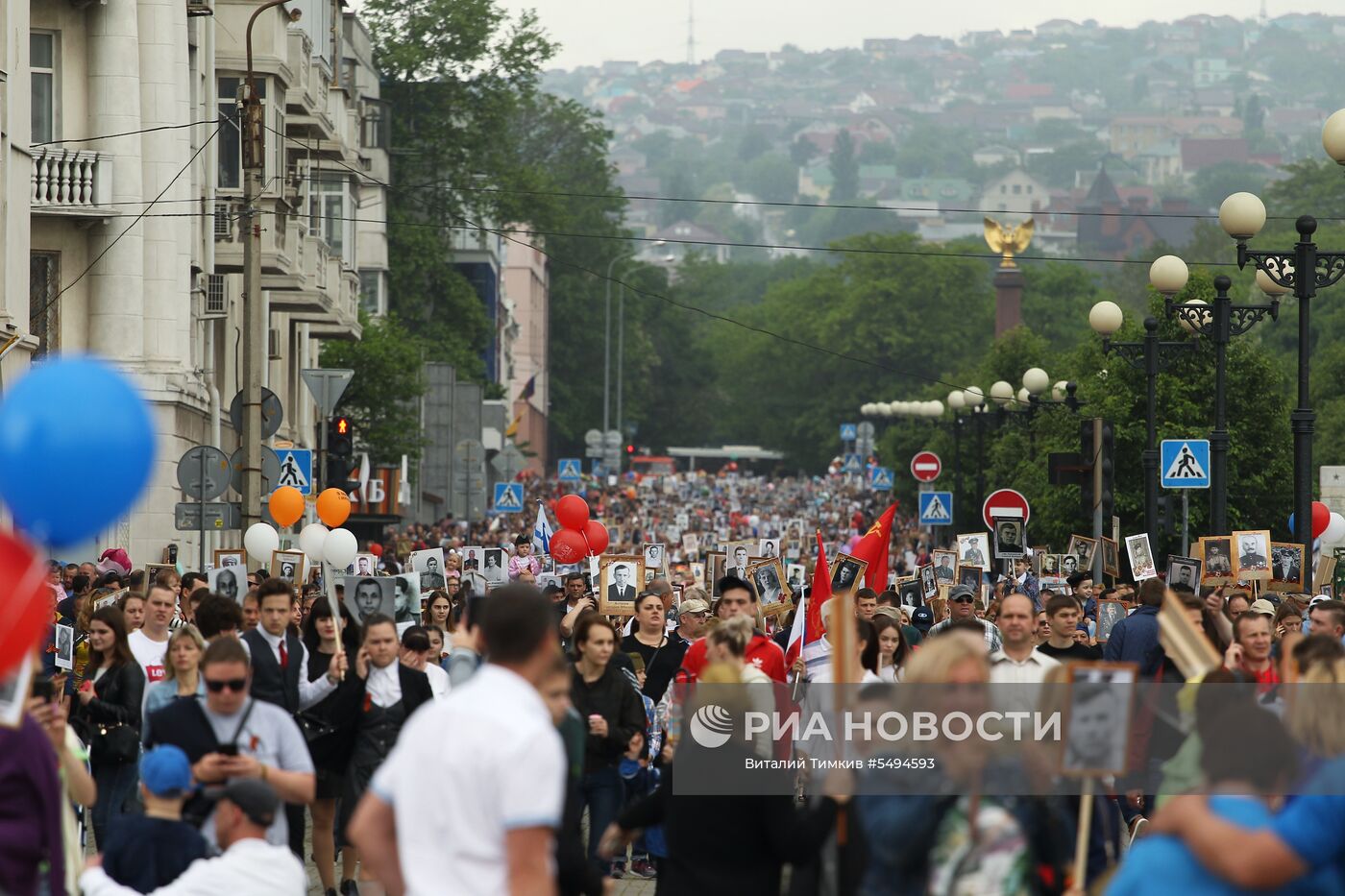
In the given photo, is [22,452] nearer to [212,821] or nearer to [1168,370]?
[212,821]

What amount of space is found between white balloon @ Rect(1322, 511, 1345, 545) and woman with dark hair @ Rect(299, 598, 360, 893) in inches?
867

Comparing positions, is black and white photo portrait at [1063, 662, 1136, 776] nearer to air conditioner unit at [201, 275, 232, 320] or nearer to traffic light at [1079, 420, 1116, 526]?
traffic light at [1079, 420, 1116, 526]

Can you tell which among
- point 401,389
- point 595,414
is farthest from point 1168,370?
point 595,414

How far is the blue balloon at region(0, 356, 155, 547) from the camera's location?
21.4 feet

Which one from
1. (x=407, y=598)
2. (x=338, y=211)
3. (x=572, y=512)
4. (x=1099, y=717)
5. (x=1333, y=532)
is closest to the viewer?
(x=1099, y=717)

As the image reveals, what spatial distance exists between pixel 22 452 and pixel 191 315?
2978cm

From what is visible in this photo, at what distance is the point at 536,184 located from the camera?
67.7m

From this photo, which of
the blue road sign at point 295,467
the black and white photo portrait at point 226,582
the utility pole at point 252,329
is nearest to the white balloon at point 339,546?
the black and white photo portrait at point 226,582

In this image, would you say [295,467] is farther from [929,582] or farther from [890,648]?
[890,648]

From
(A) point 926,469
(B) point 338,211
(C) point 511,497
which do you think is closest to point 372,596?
(C) point 511,497

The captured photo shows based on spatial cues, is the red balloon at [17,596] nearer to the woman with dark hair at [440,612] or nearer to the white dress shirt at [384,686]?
the white dress shirt at [384,686]

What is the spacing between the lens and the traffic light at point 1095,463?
87.1 feet

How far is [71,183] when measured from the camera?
3231 centimetres

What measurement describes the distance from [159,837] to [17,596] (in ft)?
6.64
